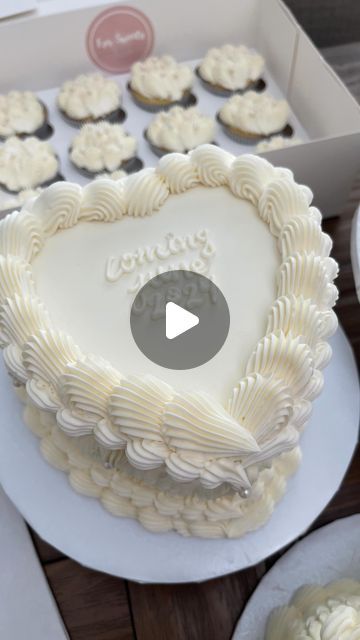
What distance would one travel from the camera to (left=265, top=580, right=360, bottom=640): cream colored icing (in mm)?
943

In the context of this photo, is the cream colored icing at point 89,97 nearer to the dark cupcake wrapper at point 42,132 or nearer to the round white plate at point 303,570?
the dark cupcake wrapper at point 42,132

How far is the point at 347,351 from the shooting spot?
1.25 meters

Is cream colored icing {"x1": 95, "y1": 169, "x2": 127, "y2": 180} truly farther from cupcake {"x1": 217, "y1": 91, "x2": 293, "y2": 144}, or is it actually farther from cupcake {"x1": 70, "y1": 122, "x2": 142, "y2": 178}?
cupcake {"x1": 217, "y1": 91, "x2": 293, "y2": 144}

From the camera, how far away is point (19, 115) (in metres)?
1.75

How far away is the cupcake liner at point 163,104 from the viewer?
185 cm

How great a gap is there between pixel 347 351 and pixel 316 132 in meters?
0.81

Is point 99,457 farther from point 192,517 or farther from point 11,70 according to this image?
point 11,70

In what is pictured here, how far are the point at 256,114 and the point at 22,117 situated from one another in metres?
0.69

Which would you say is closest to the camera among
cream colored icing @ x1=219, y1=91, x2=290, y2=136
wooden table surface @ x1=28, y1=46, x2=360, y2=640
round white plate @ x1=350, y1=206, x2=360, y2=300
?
round white plate @ x1=350, y1=206, x2=360, y2=300
